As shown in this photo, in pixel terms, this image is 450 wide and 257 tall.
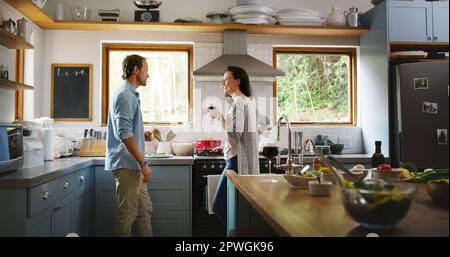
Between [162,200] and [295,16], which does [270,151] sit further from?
[295,16]

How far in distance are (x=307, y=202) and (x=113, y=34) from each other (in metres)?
3.53

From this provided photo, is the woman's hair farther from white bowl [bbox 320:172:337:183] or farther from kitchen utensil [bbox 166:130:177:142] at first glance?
white bowl [bbox 320:172:337:183]

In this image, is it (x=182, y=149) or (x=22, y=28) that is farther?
(x=182, y=149)

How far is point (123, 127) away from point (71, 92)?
72.7 inches

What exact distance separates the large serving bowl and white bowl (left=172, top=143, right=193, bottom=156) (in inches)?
132

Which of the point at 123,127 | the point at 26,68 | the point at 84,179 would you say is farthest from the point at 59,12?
the point at 123,127

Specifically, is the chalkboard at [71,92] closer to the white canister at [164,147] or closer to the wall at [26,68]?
the wall at [26,68]

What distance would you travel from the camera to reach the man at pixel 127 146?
2791 millimetres

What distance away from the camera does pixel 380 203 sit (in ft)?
3.13

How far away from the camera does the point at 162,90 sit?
455 cm

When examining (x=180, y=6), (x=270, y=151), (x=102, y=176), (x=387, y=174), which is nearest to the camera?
(x=387, y=174)

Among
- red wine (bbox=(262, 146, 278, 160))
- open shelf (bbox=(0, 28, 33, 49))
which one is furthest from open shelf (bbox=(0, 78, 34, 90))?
red wine (bbox=(262, 146, 278, 160))

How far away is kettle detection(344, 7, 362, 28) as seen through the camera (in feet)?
14.5

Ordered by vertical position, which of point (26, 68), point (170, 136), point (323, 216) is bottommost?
point (323, 216)
